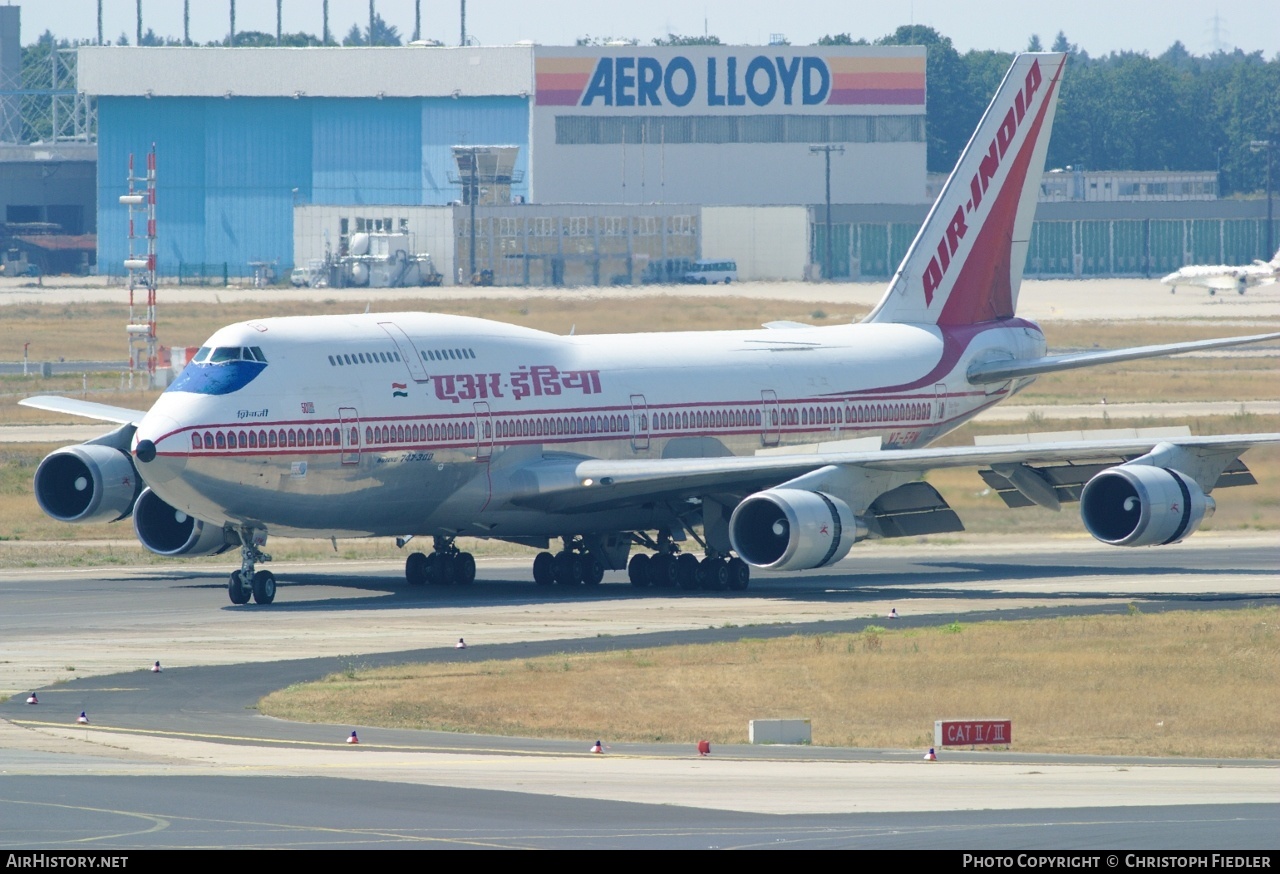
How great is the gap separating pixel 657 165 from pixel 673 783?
14409 cm

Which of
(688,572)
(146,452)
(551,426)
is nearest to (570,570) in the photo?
Answer: (688,572)

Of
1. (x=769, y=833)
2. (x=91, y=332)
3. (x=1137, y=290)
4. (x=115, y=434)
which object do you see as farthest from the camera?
(x=1137, y=290)

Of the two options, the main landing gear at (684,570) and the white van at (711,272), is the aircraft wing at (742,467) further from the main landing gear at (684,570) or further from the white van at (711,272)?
the white van at (711,272)

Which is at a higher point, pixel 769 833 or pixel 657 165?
pixel 657 165

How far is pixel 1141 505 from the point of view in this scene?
42.1 metres

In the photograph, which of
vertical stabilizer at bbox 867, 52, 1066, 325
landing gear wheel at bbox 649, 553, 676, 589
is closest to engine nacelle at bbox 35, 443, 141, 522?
landing gear wheel at bbox 649, 553, 676, 589

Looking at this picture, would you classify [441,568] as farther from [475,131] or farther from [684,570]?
[475,131]

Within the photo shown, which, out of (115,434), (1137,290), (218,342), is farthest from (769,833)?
(1137,290)

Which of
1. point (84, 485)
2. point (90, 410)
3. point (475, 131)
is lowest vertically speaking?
point (84, 485)

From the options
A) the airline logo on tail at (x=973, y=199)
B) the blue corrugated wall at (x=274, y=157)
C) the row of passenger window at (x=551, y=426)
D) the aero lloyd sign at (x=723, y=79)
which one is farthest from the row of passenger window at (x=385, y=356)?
the aero lloyd sign at (x=723, y=79)

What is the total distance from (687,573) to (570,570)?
8.61 feet

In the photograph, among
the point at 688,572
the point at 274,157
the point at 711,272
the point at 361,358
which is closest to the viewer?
the point at 361,358

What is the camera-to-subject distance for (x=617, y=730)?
28750mm

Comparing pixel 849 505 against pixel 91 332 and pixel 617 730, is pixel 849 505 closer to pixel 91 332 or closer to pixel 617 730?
pixel 617 730
